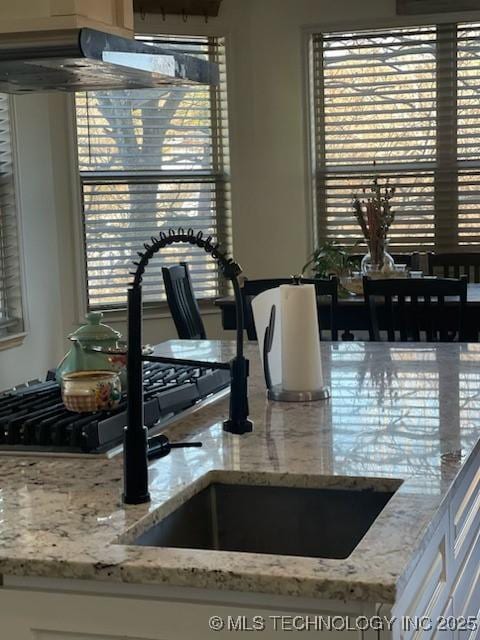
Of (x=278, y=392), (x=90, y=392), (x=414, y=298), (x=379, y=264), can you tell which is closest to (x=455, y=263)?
(x=379, y=264)

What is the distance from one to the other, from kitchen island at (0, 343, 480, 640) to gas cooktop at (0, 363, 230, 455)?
40 millimetres

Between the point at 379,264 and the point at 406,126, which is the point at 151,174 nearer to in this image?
the point at 406,126

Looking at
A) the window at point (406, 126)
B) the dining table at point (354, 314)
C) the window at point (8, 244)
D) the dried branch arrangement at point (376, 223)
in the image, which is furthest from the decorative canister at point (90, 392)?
the window at point (406, 126)

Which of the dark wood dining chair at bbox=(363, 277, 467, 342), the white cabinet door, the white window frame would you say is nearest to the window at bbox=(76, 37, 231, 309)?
the white window frame

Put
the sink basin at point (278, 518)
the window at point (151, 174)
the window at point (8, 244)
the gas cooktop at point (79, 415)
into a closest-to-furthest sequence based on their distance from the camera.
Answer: the sink basin at point (278, 518) → the gas cooktop at point (79, 415) → the window at point (8, 244) → the window at point (151, 174)

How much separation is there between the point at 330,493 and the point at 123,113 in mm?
4223

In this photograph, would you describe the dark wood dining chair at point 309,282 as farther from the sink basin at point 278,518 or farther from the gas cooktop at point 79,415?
the sink basin at point 278,518

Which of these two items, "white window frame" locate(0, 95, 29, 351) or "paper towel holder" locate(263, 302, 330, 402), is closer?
"paper towel holder" locate(263, 302, 330, 402)

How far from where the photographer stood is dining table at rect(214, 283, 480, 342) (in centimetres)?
401

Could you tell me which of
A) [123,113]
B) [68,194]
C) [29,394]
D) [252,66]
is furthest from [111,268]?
[29,394]

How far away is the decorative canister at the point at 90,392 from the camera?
6.07 ft

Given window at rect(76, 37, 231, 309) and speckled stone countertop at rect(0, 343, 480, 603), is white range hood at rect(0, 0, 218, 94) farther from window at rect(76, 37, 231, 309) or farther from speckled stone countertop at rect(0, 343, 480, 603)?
window at rect(76, 37, 231, 309)

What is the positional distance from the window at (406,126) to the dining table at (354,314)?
122 cm

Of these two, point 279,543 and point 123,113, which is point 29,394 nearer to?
point 279,543
